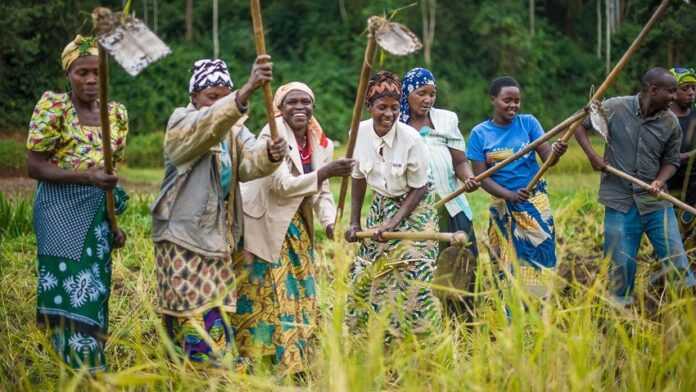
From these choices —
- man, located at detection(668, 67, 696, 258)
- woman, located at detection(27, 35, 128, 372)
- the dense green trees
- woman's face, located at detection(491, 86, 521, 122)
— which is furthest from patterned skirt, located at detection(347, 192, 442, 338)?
the dense green trees

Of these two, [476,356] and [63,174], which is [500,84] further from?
[63,174]

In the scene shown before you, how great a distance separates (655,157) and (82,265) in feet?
11.5

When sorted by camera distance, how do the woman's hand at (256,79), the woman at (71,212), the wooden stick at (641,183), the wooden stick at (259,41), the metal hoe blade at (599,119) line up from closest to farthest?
the woman's hand at (256,79) → the wooden stick at (259,41) → the woman at (71,212) → the metal hoe blade at (599,119) → the wooden stick at (641,183)

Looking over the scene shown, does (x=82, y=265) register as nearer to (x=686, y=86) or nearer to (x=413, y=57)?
(x=686, y=86)

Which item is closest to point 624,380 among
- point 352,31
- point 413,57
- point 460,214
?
point 460,214

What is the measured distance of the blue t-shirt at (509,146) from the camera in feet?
18.3

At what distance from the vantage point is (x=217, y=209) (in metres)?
4.06

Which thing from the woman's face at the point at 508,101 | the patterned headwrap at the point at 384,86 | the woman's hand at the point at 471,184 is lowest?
the woman's hand at the point at 471,184

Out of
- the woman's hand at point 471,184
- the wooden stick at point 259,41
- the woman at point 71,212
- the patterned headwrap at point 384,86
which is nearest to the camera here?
the wooden stick at point 259,41

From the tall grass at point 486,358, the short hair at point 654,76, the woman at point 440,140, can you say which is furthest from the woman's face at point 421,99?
the tall grass at point 486,358

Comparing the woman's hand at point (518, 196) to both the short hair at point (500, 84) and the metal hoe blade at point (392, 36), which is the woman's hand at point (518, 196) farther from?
the metal hoe blade at point (392, 36)

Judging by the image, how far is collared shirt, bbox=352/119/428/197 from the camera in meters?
4.85

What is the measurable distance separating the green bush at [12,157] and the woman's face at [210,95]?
1187 cm

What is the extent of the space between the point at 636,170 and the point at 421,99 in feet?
4.64
